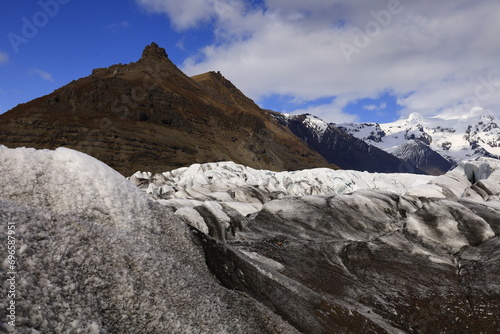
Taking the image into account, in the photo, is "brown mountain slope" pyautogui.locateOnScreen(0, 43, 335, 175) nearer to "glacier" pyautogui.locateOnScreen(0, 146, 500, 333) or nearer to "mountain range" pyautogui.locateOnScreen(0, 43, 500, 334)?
"mountain range" pyautogui.locateOnScreen(0, 43, 500, 334)

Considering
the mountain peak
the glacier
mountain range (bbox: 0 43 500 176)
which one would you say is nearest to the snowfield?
the glacier

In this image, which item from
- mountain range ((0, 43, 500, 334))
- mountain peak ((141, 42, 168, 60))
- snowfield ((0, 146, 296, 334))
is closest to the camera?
snowfield ((0, 146, 296, 334))

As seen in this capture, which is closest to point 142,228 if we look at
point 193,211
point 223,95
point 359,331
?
point 359,331

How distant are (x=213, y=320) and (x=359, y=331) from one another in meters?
4.31

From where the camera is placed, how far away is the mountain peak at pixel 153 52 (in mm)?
164000

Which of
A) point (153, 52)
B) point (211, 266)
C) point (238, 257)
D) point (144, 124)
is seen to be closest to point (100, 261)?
point (211, 266)

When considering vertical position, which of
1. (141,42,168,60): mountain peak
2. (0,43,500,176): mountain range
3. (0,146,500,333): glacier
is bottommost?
(0,146,500,333): glacier

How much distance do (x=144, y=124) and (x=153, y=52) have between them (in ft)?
244

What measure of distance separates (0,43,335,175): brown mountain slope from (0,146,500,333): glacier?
7792cm

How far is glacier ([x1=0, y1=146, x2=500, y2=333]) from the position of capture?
14.8ft

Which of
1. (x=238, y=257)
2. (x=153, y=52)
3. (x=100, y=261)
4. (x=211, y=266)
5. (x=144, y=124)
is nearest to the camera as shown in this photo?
(x=100, y=261)

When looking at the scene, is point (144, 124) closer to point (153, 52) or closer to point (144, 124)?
point (144, 124)

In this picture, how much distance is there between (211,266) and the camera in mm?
7395

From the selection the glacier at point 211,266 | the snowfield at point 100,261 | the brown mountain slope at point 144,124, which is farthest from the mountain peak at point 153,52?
the snowfield at point 100,261
